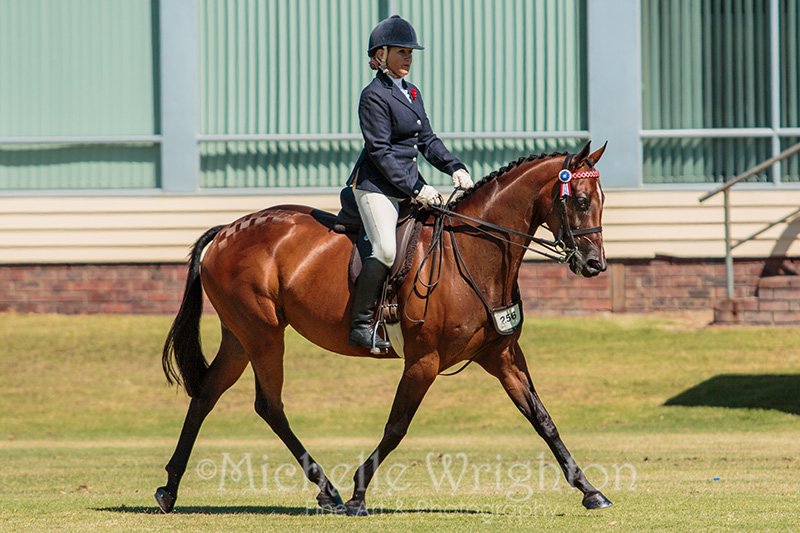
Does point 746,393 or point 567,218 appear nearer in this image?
point 567,218

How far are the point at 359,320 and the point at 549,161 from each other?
161cm

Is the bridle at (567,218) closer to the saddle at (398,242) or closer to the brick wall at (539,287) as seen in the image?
the saddle at (398,242)

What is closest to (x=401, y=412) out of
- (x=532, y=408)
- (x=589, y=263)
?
(x=532, y=408)

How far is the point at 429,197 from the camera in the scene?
285 inches

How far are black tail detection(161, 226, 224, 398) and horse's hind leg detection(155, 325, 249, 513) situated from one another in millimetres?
108

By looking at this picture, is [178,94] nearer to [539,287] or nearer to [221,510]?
[539,287]

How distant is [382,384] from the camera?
48.2ft

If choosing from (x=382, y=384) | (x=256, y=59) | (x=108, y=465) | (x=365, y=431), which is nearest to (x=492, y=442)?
(x=365, y=431)

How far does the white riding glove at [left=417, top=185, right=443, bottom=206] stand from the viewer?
725 cm

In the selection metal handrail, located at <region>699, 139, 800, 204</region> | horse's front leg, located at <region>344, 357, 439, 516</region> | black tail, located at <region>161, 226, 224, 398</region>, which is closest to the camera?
horse's front leg, located at <region>344, 357, 439, 516</region>

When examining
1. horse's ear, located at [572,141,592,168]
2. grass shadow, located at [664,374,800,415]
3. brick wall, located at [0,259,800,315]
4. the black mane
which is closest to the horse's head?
horse's ear, located at [572,141,592,168]

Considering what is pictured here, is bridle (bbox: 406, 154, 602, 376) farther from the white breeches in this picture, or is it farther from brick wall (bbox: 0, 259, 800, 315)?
Answer: brick wall (bbox: 0, 259, 800, 315)

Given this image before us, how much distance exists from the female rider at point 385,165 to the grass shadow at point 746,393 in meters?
7.02

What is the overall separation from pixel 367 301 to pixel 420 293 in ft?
1.14
